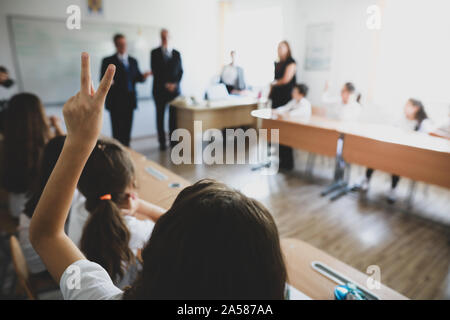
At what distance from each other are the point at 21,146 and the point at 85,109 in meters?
1.62

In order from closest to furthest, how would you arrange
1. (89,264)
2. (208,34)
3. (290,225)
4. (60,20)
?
Result: (89,264) < (290,225) < (60,20) < (208,34)

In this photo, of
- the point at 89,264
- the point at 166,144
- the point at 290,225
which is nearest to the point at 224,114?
the point at 166,144

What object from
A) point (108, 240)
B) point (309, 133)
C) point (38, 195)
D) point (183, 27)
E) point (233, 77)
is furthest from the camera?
point (183, 27)

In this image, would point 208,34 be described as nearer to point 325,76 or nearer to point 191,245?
point 325,76

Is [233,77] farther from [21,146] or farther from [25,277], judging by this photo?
[21,146]

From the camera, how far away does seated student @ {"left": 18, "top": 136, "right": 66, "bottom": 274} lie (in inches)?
44.2

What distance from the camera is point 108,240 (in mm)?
818

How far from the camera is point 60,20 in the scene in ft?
13.1

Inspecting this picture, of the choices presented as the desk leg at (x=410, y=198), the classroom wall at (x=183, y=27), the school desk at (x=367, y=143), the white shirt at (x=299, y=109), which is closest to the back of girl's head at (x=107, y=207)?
the school desk at (x=367, y=143)

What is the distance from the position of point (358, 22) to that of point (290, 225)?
3.45 meters

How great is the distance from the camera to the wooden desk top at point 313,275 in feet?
2.94

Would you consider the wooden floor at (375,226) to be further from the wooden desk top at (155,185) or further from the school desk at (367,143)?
the school desk at (367,143)

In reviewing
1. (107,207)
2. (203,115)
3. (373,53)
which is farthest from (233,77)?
(373,53)

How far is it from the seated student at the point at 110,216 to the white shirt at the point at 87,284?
26 cm
